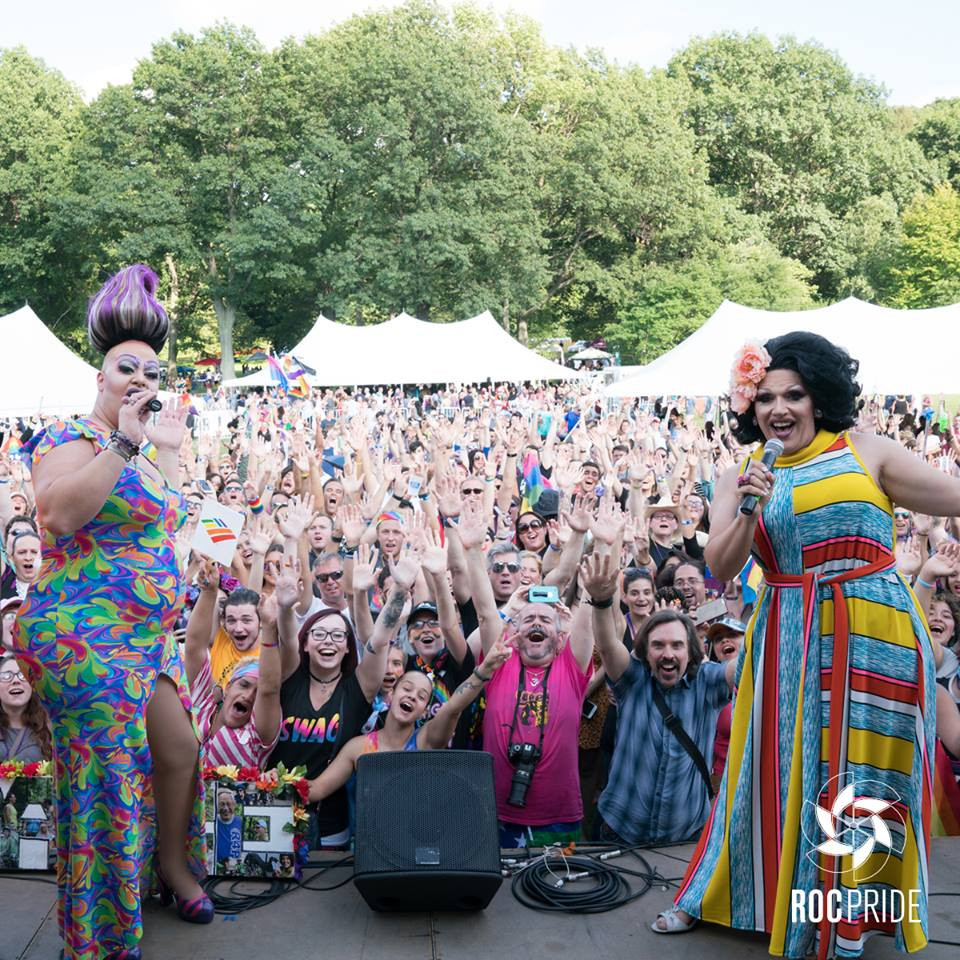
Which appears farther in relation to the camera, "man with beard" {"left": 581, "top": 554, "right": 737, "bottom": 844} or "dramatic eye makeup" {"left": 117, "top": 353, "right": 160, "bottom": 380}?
"man with beard" {"left": 581, "top": 554, "right": 737, "bottom": 844}

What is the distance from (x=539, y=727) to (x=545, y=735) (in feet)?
0.13

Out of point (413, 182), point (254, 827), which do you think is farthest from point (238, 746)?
point (413, 182)

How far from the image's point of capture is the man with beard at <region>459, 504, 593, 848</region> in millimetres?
3938

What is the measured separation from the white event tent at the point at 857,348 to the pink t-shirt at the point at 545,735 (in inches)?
448

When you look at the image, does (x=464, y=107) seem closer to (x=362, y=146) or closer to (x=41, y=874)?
(x=362, y=146)

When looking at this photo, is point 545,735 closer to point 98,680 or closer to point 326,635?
point 326,635

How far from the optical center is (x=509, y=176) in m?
39.0

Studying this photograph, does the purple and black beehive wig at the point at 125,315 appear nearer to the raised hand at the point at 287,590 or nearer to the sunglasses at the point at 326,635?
the raised hand at the point at 287,590

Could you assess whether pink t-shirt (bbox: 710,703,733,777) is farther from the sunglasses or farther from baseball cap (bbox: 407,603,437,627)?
the sunglasses

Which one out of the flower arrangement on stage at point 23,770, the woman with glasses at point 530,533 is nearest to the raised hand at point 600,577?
the flower arrangement on stage at point 23,770

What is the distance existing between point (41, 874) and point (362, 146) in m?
37.2

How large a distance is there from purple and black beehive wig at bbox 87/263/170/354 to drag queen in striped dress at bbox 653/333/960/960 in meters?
1.63

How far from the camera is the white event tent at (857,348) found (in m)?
14.6

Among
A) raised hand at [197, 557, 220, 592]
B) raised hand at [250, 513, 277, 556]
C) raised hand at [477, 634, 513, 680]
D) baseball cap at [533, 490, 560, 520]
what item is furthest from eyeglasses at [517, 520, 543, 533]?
raised hand at [477, 634, 513, 680]
